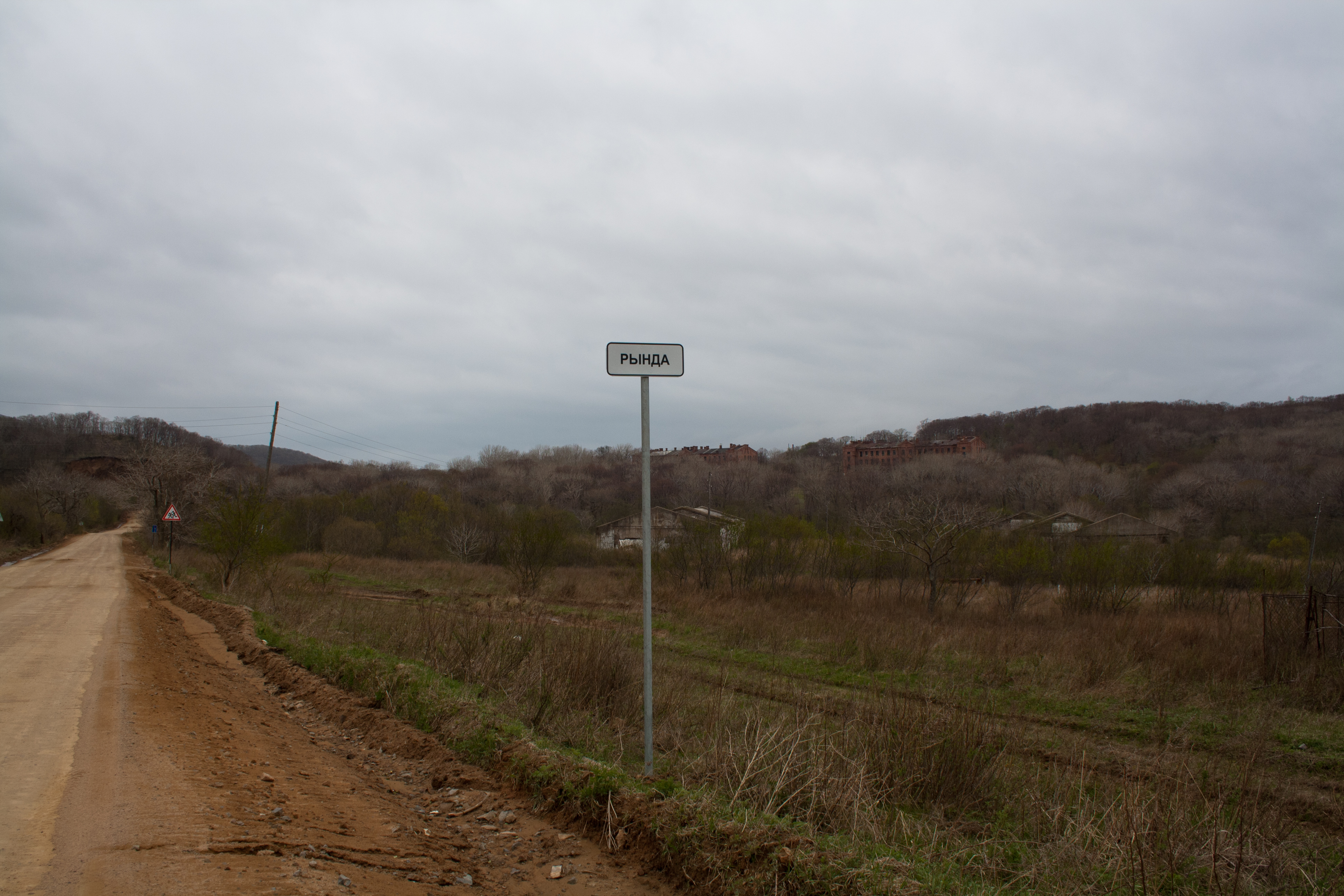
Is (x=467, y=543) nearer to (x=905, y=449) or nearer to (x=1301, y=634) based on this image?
(x=1301, y=634)

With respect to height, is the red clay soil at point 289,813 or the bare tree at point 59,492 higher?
the bare tree at point 59,492

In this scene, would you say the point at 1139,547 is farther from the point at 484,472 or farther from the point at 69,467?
the point at 69,467

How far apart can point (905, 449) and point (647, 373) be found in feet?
422

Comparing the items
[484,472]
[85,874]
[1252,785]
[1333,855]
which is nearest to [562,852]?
[85,874]

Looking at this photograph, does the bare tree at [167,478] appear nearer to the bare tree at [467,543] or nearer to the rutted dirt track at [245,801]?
the bare tree at [467,543]

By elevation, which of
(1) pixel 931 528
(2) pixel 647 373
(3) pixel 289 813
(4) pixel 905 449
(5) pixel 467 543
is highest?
(4) pixel 905 449

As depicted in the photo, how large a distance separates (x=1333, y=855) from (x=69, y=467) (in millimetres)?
132412

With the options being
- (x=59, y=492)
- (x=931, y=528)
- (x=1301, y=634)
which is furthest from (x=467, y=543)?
(x=59, y=492)

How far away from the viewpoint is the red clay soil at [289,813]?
164 inches

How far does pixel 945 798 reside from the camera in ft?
20.7

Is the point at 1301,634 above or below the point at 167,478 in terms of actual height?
below

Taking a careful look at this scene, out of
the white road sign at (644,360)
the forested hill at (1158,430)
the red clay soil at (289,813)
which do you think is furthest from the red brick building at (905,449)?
the white road sign at (644,360)

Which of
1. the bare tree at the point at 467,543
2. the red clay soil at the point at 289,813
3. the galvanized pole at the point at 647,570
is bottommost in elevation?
the bare tree at the point at 467,543

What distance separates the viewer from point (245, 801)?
5309 millimetres
